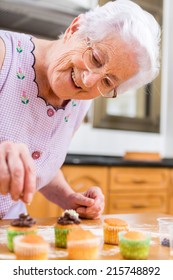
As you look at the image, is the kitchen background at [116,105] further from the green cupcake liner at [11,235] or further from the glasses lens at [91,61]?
the green cupcake liner at [11,235]

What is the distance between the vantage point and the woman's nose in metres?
1.24

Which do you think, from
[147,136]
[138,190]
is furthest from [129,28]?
[147,136]

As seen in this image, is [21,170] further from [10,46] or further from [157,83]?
[157,83]

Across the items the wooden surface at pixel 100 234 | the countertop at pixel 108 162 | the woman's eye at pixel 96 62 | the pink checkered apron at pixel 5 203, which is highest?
the woman's eye at pixel 96 62

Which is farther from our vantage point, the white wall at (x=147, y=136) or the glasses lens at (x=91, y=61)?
the white wall at (x=147, y=136)

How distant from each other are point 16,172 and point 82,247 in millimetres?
218

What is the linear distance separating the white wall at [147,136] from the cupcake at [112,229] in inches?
87.5

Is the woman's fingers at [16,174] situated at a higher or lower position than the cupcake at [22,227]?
higher

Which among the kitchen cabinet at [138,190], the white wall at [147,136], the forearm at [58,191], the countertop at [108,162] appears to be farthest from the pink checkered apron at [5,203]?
the white wall at [147,136]

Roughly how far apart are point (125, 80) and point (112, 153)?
7.82 feet

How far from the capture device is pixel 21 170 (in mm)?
848

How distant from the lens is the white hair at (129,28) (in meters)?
1.22

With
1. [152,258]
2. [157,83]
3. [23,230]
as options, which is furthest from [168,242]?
[157,83]

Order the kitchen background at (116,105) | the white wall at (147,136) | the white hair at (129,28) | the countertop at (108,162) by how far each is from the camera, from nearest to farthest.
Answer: the white hair at (129,28) → the countertop at (108,162) → the kitchen background at (116,105) → the white wall at (147,136)
